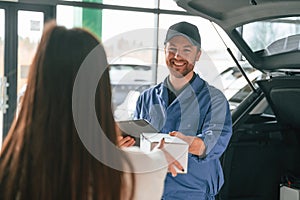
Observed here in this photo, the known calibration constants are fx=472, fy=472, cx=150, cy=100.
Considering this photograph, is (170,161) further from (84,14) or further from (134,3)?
(134,3)

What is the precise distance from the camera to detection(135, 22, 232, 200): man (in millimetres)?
2172

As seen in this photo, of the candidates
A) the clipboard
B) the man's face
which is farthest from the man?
the clipboard

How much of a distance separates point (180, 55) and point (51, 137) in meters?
1.23

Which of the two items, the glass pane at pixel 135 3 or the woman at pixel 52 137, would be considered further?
the glass pane at pixel 135 3

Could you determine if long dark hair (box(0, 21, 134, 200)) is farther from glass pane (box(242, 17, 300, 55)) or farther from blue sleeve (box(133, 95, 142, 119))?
glass pane (box(242, 17, 300, 55))

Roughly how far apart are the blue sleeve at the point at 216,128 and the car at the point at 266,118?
0.49 metres

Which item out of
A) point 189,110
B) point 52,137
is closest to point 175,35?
point 189,110

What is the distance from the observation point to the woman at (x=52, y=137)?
1071 millimetres

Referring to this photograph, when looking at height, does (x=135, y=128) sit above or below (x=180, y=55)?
below

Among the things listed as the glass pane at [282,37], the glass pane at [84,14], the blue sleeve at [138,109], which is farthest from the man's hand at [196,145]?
the glass pane at [84,14]

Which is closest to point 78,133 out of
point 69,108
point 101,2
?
point 69,108

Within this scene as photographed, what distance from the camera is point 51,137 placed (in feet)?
3.51

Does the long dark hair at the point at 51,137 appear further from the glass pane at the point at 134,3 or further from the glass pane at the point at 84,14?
Result: the glass pane at the point at 134,3

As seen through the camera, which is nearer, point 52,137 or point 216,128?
point 52,137
